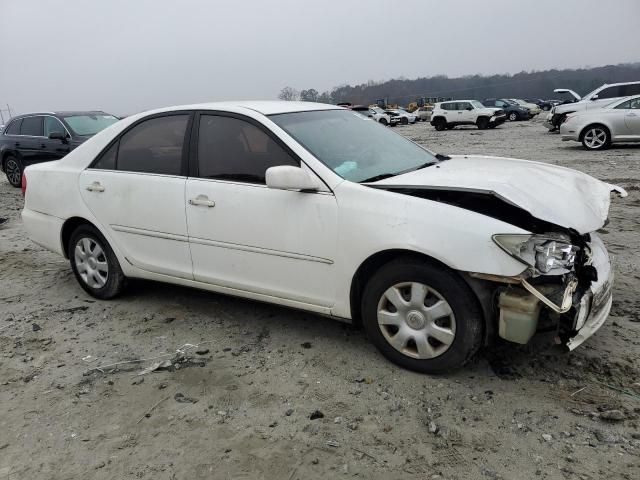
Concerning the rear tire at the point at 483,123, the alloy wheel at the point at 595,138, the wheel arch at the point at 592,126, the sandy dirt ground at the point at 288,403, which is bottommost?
the sandy dirt ground at the point at 288,403

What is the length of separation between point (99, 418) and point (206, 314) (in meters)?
1.41

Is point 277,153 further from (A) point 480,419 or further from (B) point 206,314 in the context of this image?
(A) point 480,419

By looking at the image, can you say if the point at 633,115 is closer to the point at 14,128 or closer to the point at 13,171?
the point at 14,128

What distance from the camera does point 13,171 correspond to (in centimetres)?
1216

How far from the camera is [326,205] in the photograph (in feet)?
10.5

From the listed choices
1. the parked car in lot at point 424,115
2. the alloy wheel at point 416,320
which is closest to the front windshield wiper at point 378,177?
the alloy wheel at point 416,320

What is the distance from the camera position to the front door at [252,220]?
328cm

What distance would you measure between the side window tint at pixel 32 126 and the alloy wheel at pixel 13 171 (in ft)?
2.69

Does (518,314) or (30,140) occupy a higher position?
(30,140)

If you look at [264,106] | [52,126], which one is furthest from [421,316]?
[52,126]

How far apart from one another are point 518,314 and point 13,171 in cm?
1252

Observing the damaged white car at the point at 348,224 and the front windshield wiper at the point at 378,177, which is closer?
the damaged white car at the point at 348,224

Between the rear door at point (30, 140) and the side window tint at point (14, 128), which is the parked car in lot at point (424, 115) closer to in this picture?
the side window tint at point (14, 128)

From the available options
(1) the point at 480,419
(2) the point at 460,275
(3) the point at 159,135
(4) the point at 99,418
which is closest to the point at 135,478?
(4) the point at 99,418
